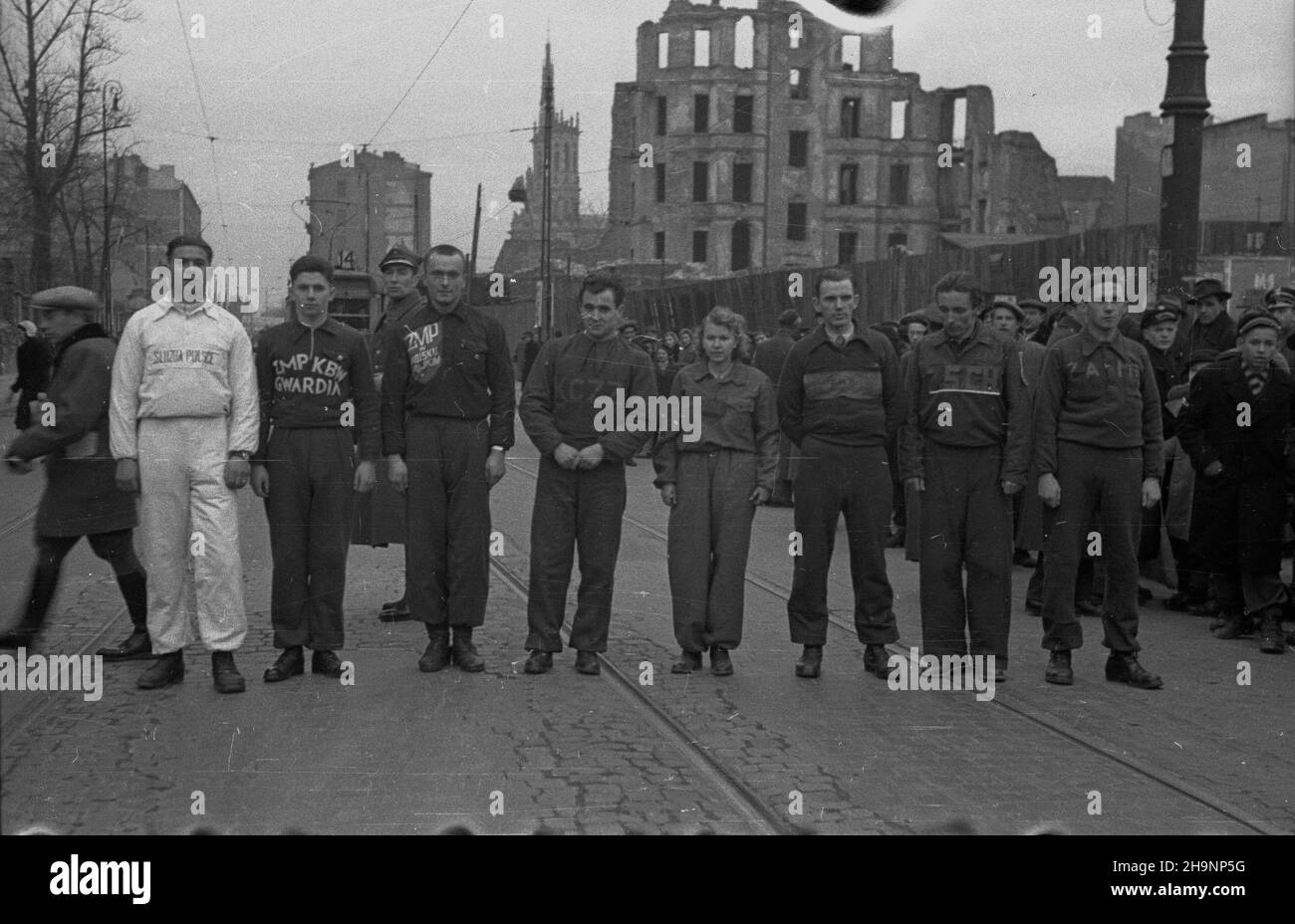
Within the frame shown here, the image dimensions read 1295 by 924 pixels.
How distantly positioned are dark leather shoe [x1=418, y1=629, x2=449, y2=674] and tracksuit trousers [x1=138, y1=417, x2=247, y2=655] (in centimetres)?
95

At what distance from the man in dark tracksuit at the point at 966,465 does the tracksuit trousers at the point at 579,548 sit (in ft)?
5.07

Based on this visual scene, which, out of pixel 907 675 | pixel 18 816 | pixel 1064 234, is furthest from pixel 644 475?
pixel 18 816

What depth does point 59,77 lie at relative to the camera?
6457 millimetres

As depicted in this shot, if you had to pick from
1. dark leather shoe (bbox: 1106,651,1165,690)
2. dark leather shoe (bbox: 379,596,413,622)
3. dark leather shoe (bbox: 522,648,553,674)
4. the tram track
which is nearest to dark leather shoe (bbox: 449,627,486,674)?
dark leather shoe (bbox: 522,648,553,674)

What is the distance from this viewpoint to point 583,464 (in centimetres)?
759

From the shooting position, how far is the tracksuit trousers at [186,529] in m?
6.82

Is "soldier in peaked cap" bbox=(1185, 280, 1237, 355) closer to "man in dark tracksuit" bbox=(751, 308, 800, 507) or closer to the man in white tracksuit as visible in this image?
"man in dark tracksuit" bbox=(751, 308, 800, 507)

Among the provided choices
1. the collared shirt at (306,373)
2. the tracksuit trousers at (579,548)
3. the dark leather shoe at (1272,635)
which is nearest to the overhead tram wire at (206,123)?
the collared shirt at (306,373)

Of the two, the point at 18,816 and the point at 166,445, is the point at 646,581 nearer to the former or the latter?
the point at 166,445

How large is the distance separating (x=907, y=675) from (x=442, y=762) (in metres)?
2.75

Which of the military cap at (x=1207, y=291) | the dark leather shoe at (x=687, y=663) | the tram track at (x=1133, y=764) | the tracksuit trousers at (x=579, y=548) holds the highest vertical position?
the military cap at (x=1207, y=291)

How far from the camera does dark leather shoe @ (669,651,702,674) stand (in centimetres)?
764

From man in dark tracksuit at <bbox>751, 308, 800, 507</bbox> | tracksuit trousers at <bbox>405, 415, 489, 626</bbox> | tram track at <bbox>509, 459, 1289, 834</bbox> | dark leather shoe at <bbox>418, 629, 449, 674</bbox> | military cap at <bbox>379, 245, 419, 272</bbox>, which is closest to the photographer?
tram track at <bbox>509, 459, 1289, 834</bbox>

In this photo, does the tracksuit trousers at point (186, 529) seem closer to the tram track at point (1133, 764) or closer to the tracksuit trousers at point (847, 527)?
A: the tram track at point (1133, 764)
